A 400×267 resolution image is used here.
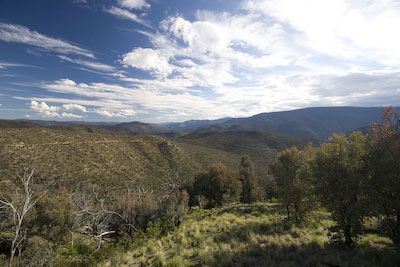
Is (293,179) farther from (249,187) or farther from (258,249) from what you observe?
(249,187)

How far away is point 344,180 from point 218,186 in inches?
1309

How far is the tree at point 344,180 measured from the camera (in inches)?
508

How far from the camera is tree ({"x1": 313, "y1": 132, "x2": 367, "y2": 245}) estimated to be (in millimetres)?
12906

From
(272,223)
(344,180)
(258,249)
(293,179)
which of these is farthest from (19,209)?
(344,180)

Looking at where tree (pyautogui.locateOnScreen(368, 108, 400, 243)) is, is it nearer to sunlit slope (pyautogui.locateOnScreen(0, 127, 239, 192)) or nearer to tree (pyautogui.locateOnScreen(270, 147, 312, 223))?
tree (pyautogui.locateOnScreen(270, 147, 312, 223))

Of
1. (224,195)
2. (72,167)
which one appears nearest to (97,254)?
(224,195)

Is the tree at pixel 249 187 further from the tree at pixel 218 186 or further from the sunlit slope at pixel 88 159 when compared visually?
the sunlit slope at pixel 88 159

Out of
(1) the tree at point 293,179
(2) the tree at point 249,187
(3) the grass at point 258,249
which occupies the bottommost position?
(2) the tree at point 249,187

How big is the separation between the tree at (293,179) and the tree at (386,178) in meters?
5.20

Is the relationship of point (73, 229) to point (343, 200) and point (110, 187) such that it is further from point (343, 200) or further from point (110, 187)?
point (110, 187)

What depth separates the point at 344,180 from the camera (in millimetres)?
13078

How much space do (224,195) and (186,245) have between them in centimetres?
3007

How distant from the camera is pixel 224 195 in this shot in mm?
46250

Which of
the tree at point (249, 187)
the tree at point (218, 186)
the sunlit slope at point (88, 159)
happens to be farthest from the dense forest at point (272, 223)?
the tree at point (249, 187)
